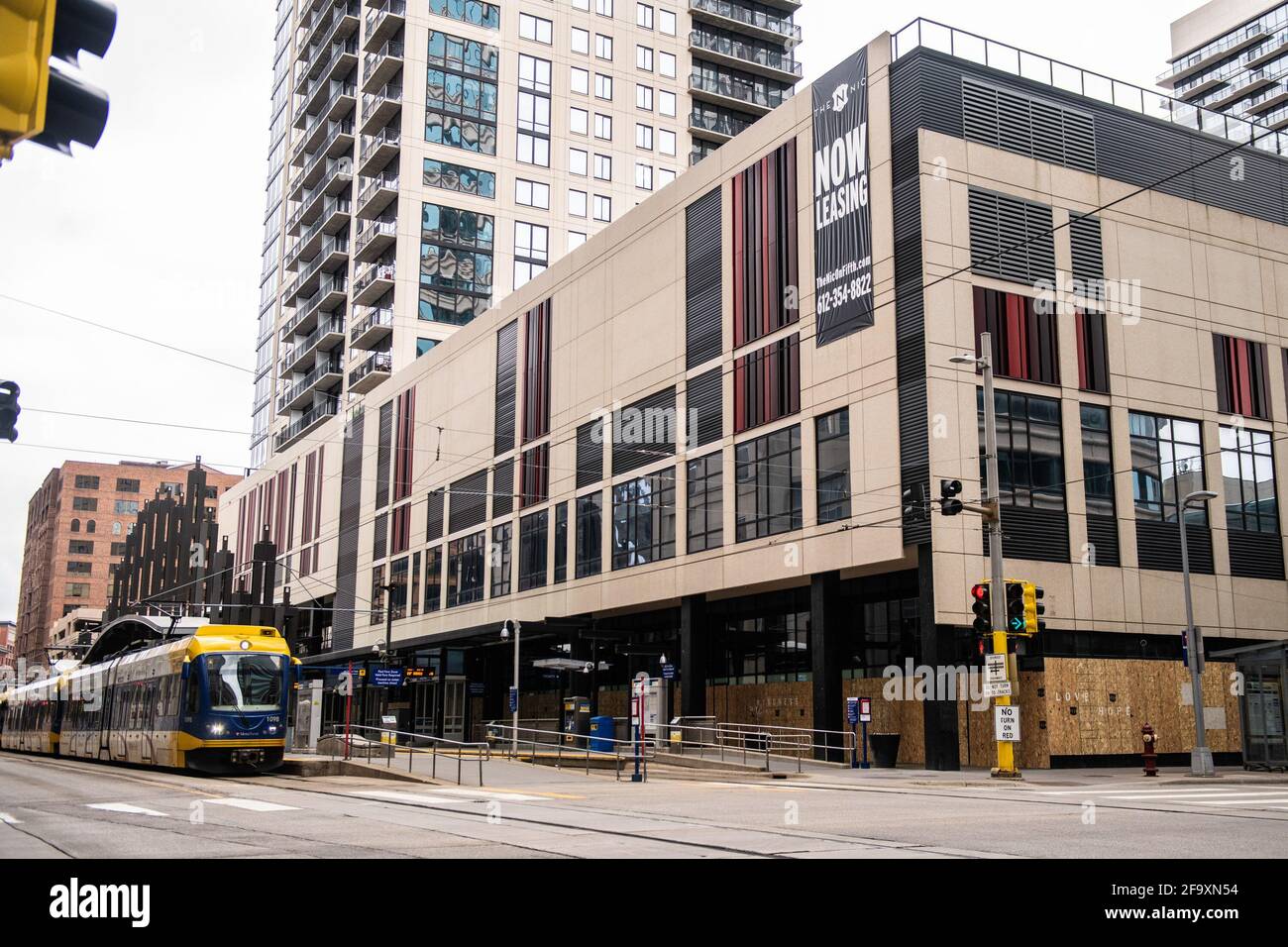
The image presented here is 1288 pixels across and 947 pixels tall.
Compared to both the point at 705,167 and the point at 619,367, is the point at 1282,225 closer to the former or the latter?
the point at 705,167

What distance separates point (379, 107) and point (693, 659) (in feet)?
170

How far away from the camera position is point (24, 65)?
201 cm

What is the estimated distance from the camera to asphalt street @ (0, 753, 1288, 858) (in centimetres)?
1141

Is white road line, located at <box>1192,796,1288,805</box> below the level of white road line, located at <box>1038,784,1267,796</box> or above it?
above

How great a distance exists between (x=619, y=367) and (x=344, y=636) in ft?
112

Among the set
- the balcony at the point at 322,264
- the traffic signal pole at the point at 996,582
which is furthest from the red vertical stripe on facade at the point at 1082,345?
the balcony at the point at 322,264

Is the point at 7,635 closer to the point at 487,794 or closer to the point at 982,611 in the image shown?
the point at 487,794

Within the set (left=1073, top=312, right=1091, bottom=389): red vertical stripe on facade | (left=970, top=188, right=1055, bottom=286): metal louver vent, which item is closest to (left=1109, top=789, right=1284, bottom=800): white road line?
(left=1073, top=312, right=1091, bottom=389): red vertical stripe on facade

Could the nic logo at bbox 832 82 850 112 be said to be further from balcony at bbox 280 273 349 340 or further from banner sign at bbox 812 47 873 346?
balcony at bbox 280 273 349 340

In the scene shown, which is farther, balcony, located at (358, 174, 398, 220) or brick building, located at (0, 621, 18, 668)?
balcony, located at (358, 174, 398, 220)

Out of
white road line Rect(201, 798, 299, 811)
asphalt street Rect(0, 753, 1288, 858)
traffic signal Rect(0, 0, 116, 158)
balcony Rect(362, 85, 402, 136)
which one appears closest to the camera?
traffic signal Rect(0, 0, 116, 158)

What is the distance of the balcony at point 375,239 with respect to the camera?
79.2 meters
